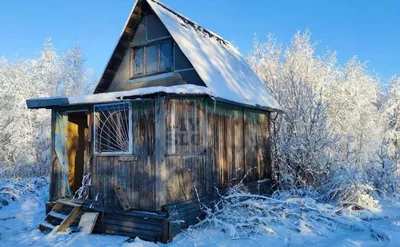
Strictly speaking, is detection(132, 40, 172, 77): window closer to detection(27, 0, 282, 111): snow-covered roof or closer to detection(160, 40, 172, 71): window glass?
detection(160, 40, 172, 71): window glass

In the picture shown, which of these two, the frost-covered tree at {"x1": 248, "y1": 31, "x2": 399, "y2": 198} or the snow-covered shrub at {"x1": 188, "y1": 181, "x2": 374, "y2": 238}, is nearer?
the snow-covered shrub at {"x1": 188, "y1": 181, "x2": 374, "y2": 238}

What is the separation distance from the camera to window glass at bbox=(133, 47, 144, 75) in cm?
941

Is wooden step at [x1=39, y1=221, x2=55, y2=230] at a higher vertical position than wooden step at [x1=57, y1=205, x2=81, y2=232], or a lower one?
lower

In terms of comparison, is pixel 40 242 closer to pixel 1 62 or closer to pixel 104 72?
Result: pixel 104 72

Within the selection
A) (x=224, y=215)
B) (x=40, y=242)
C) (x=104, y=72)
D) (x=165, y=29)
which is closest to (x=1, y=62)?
(x=104, y=72)

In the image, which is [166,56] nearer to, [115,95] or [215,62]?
[215,62]

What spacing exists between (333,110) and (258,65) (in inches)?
241

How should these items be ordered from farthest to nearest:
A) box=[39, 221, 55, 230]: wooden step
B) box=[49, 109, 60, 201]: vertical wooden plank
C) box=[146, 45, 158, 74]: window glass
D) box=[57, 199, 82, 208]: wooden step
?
box=[146, 45, 158, 74]: window glass → box=[49, 109, 60, 201]: vertical wooden plank → box=[57, 199, 82, 208]: wooden step → box=[39, 221, 55, 230]: wooden step

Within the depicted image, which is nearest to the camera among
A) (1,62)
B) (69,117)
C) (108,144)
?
(108,144)

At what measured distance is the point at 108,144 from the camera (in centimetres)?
744

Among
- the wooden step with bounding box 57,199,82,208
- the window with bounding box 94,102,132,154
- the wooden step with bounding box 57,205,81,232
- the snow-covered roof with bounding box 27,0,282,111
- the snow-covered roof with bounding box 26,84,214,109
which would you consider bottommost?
the wooden step with bounding box 57,205,81,232

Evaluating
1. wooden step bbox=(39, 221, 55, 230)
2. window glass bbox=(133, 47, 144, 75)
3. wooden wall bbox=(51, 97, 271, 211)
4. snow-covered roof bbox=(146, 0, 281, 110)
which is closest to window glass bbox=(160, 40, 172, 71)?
snow-covered roof bbox=(146, 0, 281, 110)

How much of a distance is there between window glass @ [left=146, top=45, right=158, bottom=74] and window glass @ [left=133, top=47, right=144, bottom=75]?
256mm

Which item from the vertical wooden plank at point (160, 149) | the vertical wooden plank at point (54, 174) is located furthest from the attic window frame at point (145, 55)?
the vertical wooden plank at point (54, 174)
